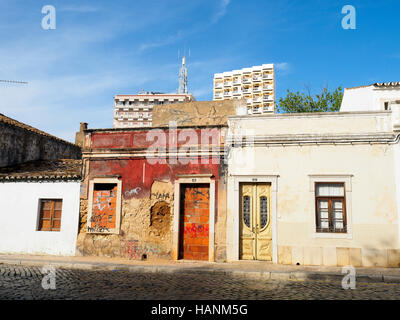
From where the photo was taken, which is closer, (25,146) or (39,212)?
(39,212)

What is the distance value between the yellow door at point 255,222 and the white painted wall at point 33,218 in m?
6.14

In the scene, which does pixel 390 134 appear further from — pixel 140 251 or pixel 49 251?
pixel 49 251

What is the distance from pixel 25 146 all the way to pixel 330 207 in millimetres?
15584

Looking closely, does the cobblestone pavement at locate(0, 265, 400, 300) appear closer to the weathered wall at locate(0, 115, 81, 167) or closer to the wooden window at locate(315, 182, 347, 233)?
the wooden window at locate(315, 182, 347, 233)

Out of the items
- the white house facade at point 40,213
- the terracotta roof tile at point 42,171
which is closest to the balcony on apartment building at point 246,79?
the terracotta roof tile at point 42,171

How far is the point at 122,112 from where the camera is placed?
276 ft

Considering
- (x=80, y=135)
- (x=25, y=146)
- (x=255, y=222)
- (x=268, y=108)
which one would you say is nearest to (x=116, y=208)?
(x=255, y=222)

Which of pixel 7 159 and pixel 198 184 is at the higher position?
pixel 7 159

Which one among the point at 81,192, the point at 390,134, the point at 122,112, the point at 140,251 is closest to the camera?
the point at 390,134

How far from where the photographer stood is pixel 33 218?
1374cm

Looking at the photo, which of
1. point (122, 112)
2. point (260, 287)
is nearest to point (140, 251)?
point (260, 287)

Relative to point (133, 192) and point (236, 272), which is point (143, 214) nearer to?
point (133, 192)
